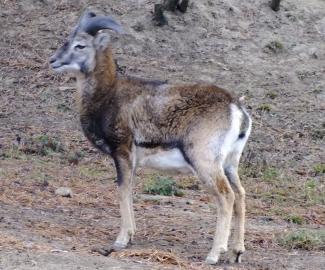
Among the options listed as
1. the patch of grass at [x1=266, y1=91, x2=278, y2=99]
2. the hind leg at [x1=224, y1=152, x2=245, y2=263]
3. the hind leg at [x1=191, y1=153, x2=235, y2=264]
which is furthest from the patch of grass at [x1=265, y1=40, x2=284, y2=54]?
the hind leg at [x1=191, y1=153, x2=235, y2=264]

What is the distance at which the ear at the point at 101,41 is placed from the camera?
9.78 m

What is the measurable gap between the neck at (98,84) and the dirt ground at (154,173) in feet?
4.22

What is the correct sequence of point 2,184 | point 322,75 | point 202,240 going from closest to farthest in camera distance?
point 202,240 → point 2,184 → point 322,75

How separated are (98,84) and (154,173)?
3.99 metres

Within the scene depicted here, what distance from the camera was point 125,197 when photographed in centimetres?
941

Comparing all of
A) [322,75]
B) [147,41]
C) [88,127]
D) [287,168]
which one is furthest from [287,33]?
[88,127]

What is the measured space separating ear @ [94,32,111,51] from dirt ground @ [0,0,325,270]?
1.86m

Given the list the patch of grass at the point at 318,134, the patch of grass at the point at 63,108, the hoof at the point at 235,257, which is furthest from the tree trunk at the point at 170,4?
the hoof at the point at 235,257

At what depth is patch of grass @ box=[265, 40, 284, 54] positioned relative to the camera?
60.7 feet

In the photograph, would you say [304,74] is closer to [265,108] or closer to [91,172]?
[265,108]

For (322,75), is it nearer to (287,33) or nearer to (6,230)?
(287,33)

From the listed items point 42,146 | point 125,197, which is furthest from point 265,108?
point 125,197

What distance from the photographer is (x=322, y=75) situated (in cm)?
1786

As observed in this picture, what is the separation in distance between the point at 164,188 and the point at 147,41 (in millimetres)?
6428
